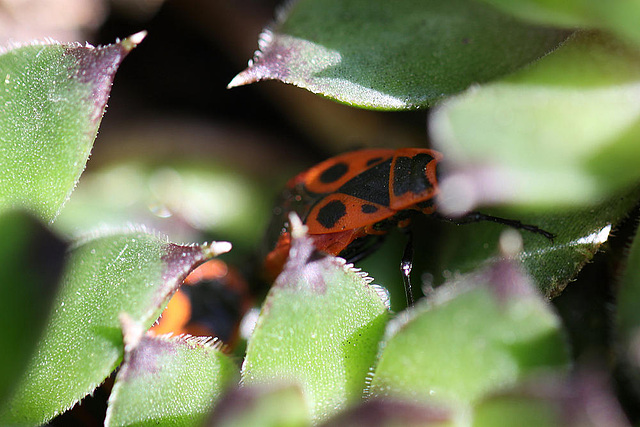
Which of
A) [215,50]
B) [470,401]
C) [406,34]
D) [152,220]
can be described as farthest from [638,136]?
[215,50]

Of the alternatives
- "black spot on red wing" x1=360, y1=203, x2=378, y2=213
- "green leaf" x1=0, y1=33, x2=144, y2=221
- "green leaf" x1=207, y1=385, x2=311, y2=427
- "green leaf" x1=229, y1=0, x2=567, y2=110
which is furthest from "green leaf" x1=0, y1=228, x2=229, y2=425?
"black spot on red wing" x1=360, y1=203, x2=378, y2=213

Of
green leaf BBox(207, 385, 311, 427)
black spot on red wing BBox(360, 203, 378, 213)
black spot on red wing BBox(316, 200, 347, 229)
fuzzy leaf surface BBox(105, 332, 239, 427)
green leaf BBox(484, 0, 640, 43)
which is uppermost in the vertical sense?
green leaf BBox(484, 0, 640, 43)

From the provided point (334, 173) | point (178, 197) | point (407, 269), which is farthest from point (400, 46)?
point (178, 197)

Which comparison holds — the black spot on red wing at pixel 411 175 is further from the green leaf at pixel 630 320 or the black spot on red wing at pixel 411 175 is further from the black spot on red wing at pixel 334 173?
the green leaf at pixel 630 320

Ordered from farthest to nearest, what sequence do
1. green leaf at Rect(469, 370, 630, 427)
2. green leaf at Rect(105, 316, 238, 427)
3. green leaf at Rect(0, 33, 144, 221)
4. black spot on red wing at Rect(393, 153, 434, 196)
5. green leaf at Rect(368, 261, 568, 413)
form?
black spot on red wing at Rect(393, 153, 434, 196), green leaf at Rect(0, 33, 144, 221), green leaf at Rect(105, 316, 238, 427), green leaf at Rect(368, 261, 568, 413), green leaf at Rect(469, 370, 630, 427)

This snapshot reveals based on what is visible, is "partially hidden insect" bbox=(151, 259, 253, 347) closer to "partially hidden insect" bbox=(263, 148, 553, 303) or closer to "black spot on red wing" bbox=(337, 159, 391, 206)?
"partially hidden insect" bbox=(263, 148, 553, 303)

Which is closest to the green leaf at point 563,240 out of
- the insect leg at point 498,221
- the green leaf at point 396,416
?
the insect leg at point 498,221

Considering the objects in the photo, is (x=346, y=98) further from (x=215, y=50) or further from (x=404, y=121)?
(x=215, y=50)
